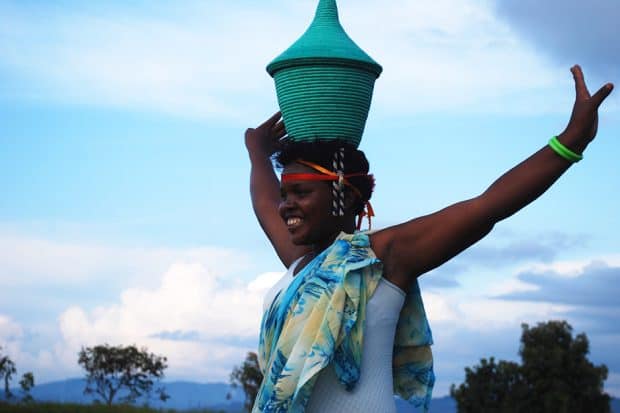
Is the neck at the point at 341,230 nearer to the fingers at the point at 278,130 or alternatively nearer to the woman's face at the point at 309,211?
the woman's face at the point at 309,211

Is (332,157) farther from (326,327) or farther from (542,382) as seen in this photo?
(542,382)

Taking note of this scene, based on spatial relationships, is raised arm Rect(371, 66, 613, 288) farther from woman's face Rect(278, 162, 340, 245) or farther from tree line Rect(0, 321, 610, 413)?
tree line Rect(0, 321, 610, 413)

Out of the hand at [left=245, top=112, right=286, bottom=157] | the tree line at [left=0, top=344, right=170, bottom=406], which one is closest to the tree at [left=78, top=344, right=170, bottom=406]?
the tree line at [left=0, top=344, right=170, bottom=406]

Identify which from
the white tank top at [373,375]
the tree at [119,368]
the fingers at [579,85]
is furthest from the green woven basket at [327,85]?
the tree at [119,368]

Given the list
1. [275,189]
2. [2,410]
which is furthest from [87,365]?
[275,189]

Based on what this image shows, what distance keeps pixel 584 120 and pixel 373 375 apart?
133cm

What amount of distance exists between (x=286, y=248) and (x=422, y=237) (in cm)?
126

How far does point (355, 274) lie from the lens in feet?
15.2

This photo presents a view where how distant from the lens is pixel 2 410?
18.6 m

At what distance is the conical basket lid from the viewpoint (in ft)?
16.5

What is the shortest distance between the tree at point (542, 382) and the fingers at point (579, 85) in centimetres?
4257

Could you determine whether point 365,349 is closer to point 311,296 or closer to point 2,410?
point 311,296

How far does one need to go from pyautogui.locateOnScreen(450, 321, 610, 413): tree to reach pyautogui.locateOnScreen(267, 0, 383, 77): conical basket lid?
42090 millimetres

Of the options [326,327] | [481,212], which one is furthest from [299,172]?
[481,212]
